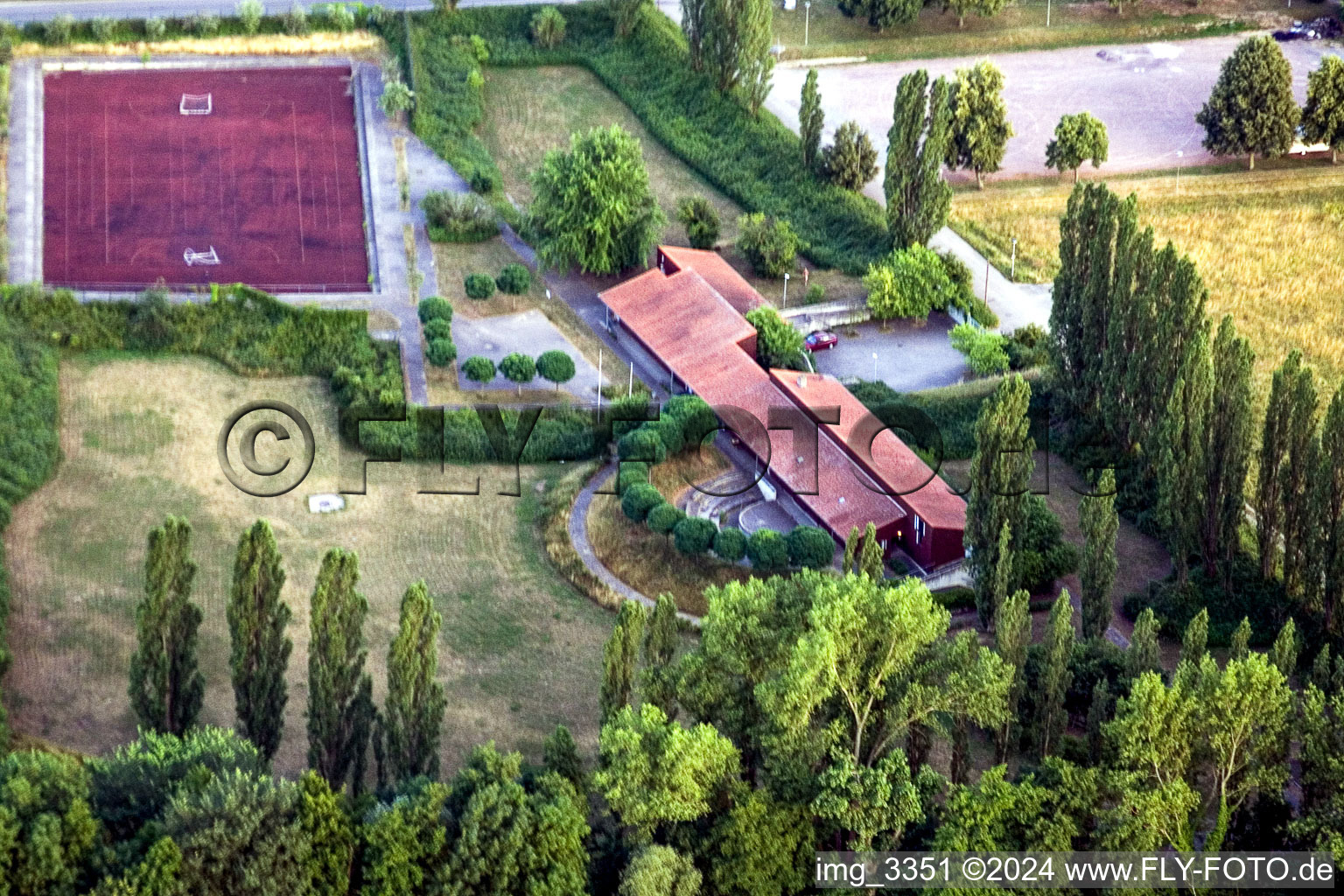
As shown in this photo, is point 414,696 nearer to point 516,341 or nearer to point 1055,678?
point 1055,678

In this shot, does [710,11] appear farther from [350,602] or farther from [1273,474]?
[350,602]

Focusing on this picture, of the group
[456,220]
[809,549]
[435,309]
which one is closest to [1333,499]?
[809,549]

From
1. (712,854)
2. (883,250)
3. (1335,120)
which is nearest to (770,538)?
(712,854)

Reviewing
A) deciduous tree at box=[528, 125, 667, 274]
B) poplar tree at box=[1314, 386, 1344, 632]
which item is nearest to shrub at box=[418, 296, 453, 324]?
deciduous tree at box=[528, 125, 667, 274]

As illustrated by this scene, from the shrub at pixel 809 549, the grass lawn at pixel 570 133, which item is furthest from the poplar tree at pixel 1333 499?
the grass lawn at pixel 570 133

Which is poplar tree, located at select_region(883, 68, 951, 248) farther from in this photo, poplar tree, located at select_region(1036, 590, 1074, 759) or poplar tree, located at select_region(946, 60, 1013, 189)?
poplar tree, located at select_region(1036, 590, 1074, 759)

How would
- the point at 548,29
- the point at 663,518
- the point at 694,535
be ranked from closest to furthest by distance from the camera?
the point at 694,535 → the point at 663,518 → the point at 548,29

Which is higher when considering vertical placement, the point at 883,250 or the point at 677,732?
the point at 883,250
